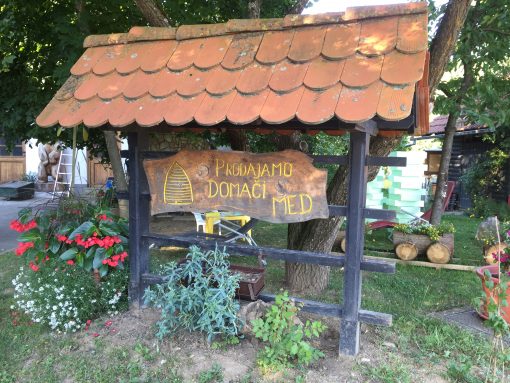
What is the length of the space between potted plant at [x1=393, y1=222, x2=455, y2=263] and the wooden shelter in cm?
328

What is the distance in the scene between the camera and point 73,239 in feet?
12.3

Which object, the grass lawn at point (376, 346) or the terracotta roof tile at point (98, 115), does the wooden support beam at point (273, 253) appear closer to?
the grass lawn at point (376, 346)

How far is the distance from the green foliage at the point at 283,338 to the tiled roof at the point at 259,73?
1.36 meters

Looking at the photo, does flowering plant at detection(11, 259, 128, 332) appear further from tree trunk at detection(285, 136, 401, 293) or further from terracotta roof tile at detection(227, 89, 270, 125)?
terracotta roof tile at detection(227, 89, 270, 125)

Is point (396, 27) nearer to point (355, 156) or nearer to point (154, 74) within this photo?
point (355, 156)

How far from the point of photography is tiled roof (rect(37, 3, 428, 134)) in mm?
2549

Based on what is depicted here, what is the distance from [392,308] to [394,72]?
8.82ft

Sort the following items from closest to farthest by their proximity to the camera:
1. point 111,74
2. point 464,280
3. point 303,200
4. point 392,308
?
point 303,200 → point 111,74 → point 392,308 → point 464,280

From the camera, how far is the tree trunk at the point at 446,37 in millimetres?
3531

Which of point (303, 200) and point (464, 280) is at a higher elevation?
point (303, 200)

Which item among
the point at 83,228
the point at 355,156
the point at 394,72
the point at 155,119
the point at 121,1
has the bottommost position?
the point at 83,228

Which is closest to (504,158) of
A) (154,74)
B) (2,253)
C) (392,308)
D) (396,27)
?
(392,308)

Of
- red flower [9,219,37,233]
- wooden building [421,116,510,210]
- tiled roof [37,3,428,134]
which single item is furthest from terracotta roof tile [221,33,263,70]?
wooden building [421,116,510,210]

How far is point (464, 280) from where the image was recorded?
5395mm
